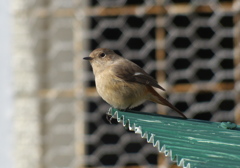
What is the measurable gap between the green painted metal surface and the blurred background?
2.93 metres

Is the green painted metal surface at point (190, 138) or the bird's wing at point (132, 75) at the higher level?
the bird's wing at point (132, 75)

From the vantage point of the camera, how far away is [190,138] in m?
2.80

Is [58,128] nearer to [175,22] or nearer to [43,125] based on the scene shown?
[43,125]

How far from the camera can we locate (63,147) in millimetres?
6309

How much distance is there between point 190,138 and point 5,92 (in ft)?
11.6

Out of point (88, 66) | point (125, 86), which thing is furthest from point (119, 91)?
point (88, 66)

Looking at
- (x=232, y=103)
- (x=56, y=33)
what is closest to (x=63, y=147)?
(x=56, y=33)

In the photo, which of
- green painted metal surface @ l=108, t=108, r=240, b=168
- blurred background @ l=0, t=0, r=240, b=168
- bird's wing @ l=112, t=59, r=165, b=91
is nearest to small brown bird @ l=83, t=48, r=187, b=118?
bird's wing @ l=112, t=59, r=165, b=91

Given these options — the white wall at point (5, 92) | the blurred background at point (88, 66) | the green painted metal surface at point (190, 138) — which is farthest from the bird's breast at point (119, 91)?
the white wall at point (5, 92)

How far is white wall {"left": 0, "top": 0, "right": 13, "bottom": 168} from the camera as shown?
6.18 metres

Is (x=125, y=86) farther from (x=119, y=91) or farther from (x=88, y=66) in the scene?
(x=88, y=66)

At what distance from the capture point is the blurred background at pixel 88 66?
6188 millimetres

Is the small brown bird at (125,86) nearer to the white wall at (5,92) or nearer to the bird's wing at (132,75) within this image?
the bird's wing at (132,75)

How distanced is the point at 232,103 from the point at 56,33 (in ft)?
4.14
